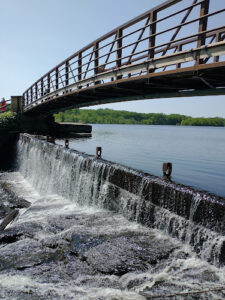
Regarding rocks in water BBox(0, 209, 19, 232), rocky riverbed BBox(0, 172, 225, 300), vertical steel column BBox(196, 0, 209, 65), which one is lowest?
rocks in water BBox(0, 209, 19, 232)

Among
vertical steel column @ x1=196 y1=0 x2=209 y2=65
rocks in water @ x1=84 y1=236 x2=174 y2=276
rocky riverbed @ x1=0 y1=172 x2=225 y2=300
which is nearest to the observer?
rocky riverbed @ x1=0 y1=172 x2=225 y2=300

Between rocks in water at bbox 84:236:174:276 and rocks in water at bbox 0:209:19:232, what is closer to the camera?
rocks in water at bbox 84:236:174:276

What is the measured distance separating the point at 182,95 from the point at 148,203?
431 centimetres

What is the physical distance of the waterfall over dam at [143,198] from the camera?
5672mm

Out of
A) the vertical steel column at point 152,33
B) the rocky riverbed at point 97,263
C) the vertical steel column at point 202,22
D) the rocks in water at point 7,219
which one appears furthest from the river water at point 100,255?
the vertical steel column at point 202,22

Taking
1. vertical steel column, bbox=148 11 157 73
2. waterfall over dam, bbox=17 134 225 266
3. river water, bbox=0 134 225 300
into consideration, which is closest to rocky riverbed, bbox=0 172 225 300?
river water, bbox=0 134 225 300

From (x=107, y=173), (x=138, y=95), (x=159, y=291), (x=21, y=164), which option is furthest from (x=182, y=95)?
(x=21, y=164)

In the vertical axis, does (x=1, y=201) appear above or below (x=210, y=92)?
below

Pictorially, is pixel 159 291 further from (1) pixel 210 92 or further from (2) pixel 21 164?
(2) pixel 21 164

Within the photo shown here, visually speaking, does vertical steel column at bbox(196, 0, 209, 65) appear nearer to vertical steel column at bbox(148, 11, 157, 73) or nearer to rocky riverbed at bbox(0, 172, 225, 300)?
vertical steel column at bbox(148, 11, 157, 73)

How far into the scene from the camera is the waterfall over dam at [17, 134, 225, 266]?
5672 mm

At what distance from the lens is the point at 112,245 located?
653 cm

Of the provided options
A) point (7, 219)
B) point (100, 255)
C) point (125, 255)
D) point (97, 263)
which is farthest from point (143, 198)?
point (7, 219)

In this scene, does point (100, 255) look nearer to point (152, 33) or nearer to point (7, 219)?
point (7, 219)
